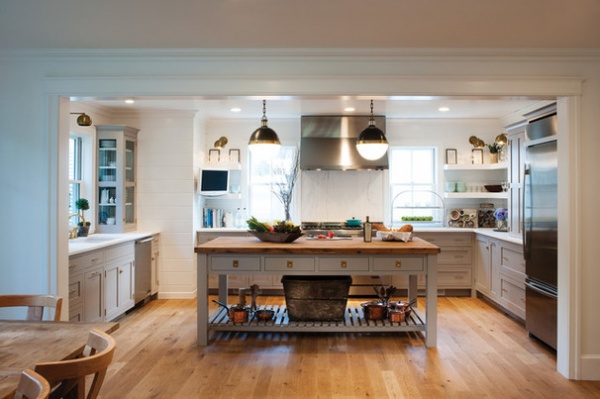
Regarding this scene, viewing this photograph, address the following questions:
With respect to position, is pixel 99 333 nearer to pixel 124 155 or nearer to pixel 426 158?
pixel 124 155

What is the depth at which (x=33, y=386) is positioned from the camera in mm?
1356

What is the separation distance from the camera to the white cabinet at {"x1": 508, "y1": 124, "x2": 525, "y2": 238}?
5.01m

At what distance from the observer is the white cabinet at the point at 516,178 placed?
16.4 feet

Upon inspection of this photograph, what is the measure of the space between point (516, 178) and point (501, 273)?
1.10 m

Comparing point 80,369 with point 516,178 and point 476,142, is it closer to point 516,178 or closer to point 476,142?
point 516,178

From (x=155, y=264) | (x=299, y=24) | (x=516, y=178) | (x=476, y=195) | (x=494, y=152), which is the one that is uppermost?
(x=299, y=24)

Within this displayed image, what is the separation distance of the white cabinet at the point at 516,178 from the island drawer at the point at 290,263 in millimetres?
2481

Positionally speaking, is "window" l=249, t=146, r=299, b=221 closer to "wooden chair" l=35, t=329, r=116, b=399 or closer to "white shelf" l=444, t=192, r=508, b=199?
"white shelf" l=444, t=192, r=508, b=199

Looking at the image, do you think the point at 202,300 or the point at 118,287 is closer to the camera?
the point at 202,300

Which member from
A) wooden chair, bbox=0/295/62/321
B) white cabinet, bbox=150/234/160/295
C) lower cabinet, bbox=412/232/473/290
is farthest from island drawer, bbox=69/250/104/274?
lower cabinet, bbox=412/232/473/290

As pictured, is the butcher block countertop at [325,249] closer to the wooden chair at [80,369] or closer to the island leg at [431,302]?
the island leg at [431,302]

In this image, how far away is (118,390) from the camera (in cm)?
322

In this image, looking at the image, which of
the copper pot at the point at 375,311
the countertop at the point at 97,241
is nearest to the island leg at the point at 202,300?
the countertop at the point at 97,241

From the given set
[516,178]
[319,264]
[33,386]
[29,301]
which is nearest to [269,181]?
[319,264]
